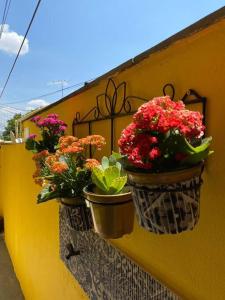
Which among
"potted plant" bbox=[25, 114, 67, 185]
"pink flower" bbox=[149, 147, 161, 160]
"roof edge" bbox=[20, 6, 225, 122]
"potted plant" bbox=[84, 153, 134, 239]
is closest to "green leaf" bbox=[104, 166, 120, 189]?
"potted plant" bbox=[84, 153, 134, 239]

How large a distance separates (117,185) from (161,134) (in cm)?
29

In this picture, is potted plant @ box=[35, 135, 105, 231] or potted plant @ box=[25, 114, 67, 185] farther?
potted plant @ box=[25, 114, 67, 185]

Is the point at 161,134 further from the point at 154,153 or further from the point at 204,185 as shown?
the point at 204,185

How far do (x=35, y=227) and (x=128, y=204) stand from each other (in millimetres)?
2253

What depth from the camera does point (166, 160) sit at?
0.62m

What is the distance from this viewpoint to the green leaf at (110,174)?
2.75ft

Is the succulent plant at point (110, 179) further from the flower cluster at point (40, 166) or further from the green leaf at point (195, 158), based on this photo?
the flower cluster at point (40, 166)

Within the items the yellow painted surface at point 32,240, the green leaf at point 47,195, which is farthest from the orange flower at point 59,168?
the yellow painted surface at point 32,240

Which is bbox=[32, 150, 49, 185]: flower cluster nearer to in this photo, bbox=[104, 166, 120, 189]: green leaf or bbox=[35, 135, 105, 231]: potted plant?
bbox=[35, 135, 105, 231]: potted plant

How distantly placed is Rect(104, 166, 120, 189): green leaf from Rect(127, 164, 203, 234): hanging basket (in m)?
0.15

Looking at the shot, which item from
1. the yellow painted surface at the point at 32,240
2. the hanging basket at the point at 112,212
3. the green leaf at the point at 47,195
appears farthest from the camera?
the yellow painted surface at the point at 32,240

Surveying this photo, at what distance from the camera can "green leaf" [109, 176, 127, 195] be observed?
2.75 feet

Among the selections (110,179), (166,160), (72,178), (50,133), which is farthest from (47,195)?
(166,160)

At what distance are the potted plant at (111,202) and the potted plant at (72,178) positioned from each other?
176 mm
